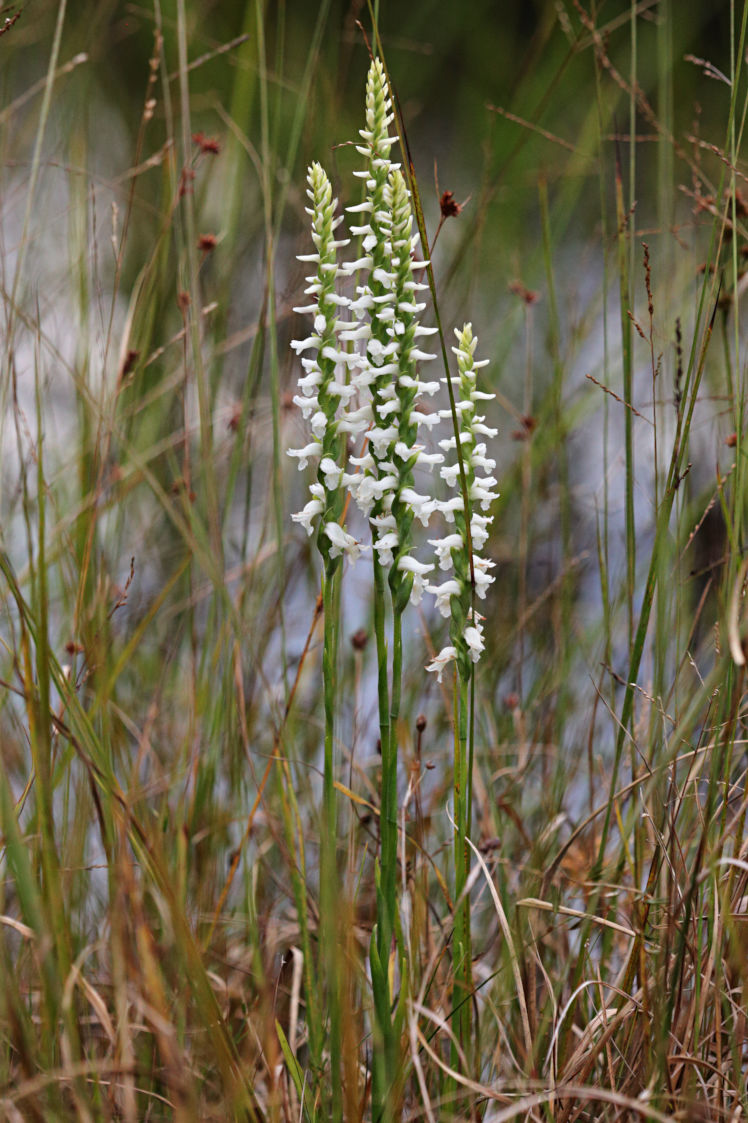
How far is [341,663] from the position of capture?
1.86m

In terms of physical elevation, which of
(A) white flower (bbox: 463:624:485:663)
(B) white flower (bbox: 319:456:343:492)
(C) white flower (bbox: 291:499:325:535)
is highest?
(B) white flower (bbox: 319:456:343:492)

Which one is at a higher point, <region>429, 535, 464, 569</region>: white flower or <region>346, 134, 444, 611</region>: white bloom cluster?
<region>346, 134, 444, 611</region>: white bloom cluster

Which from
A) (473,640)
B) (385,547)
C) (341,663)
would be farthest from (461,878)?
(341,663)

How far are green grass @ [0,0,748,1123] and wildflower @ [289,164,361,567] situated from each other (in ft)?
0.38

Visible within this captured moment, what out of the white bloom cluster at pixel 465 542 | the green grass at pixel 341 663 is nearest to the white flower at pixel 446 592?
the white bloom cluster at pixel 465 542

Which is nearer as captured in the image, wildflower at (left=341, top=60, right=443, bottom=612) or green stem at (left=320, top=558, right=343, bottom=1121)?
green stem at (left=320, top=558, right=343, bottom=1121)

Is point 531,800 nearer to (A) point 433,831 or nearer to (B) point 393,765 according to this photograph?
(A) point 433,831

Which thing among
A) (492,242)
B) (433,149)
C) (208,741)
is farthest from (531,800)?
(433,149)

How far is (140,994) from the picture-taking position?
2.71 feet

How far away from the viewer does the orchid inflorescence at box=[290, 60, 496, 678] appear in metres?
0.91

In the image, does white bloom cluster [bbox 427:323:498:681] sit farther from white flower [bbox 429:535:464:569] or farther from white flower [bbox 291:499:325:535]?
white flower [bbox 291:499:325:535]

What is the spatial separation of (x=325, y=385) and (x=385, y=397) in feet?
0.23

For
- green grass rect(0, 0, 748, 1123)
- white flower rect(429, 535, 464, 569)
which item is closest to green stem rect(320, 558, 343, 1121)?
green grass rect(0, 0, 748, 1123)

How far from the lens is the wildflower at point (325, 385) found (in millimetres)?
935
